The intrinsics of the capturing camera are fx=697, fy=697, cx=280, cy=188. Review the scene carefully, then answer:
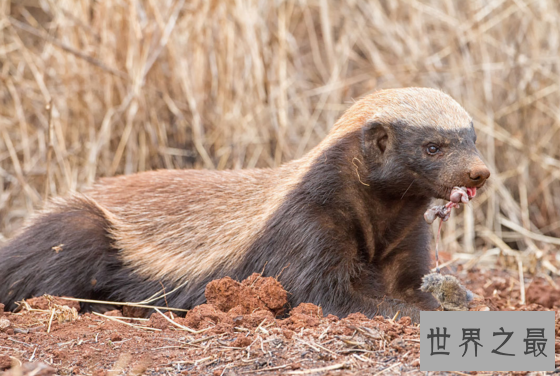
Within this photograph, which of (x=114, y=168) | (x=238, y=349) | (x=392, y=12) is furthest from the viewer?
(x=392, y=12)

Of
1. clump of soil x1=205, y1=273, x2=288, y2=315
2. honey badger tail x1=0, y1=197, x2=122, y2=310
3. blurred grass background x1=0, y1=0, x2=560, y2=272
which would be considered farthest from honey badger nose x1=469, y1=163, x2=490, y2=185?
blurred grass background x1=0, y1=0, x2=560, y2=272

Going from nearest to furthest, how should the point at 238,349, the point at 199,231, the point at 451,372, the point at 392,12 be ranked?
the point at 451,372 < the point at 238,349 < the point at 199,231 < the point at 392,12

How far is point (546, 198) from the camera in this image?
25.6 feet

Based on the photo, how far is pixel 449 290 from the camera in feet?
12.9

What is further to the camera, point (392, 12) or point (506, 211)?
point (392, 12)

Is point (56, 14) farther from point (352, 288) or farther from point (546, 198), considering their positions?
point (546, 198)

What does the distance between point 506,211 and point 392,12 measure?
2757 mm

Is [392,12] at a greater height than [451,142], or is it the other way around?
[392,12]

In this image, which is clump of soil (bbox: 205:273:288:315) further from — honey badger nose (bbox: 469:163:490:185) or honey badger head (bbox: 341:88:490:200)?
honey badger nose (bbox: 469:163:490:185)

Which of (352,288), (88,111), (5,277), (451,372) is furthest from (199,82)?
(451,372)

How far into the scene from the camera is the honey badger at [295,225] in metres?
4.13

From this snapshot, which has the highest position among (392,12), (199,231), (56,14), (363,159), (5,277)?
(392,12)

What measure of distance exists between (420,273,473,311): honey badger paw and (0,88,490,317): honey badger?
8.6 inches

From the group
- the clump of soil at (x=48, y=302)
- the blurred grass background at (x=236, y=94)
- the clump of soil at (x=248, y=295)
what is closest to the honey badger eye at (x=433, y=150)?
the clump of soil at (x=248, y=295)
